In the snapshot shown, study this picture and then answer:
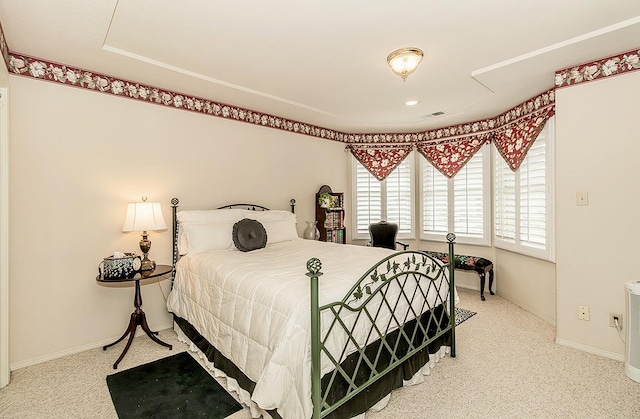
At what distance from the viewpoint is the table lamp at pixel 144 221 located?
2.90 meters

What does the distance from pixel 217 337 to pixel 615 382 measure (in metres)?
3.01

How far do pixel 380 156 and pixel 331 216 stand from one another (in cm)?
148

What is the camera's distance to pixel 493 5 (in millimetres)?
2039

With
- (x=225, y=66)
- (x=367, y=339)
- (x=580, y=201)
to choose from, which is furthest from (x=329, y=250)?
(x=580, y=201)

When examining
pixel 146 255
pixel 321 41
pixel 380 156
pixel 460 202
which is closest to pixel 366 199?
pixel 380 156

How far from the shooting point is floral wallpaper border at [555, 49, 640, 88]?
261cm

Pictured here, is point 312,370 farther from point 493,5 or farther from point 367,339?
point 493,5

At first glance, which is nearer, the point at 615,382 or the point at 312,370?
the point at 312,370

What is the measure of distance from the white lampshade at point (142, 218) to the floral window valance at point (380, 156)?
11.4ft

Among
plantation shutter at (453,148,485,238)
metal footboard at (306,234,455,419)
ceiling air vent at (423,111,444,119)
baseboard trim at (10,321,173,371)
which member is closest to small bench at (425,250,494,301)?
plantation shutter at (453,148,485,238)

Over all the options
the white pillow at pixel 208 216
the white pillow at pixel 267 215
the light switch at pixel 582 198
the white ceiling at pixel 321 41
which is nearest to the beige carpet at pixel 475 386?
the white pillow at pixel 208 216

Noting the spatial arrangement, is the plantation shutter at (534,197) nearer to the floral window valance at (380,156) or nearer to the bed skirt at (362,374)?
the bed skirt at (362,374)

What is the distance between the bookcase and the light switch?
2911 millimetres

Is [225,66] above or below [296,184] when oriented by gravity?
above
